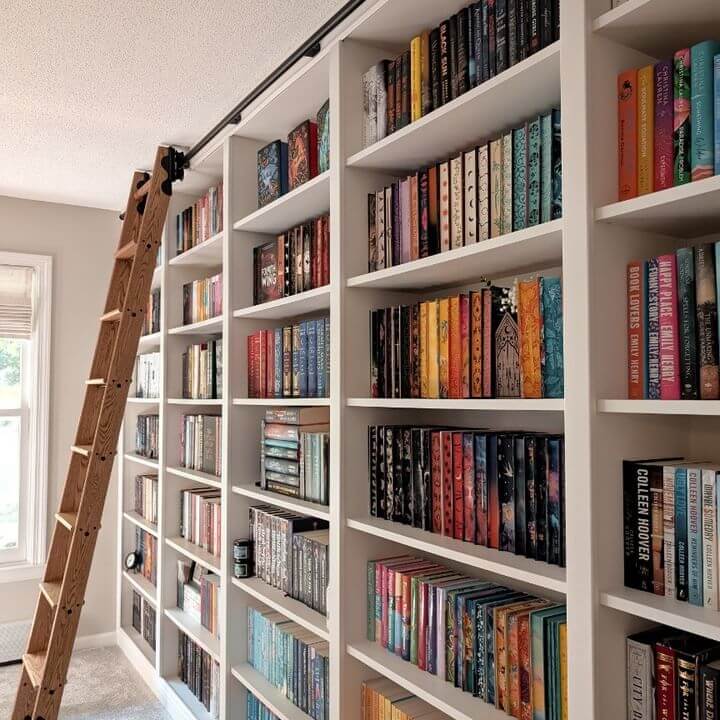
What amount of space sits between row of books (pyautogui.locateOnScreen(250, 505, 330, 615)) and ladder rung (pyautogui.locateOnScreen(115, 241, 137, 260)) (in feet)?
3.56

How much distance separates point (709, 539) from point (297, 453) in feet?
4.42

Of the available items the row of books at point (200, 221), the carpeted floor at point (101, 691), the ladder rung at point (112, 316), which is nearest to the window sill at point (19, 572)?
the carpeted floor at point (101, 691)

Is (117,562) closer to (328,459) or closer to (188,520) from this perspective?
(188,520)

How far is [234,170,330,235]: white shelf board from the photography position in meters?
2.06

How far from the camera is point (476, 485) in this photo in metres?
1.53

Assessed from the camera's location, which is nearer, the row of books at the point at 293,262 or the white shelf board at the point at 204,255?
the row of books at the point at 293,262

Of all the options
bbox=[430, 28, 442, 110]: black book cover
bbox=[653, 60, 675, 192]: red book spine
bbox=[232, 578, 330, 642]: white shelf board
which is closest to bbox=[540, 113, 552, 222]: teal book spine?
bbox=[653, 60, 675, 192]: red book spine

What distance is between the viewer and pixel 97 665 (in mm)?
3604

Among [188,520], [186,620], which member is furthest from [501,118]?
[186,620]

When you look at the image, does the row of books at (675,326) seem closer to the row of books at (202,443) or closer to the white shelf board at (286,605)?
the white shelf board at (286,605)

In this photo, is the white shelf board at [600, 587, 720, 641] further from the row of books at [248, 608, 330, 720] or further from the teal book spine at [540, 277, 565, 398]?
the row of books at [248, 608, 330, 720]

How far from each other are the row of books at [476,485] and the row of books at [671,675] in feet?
0.74

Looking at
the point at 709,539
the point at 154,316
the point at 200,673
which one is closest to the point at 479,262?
the point at 709,539

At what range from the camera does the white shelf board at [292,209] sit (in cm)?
206
